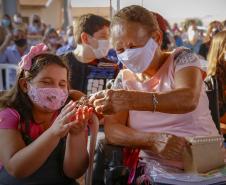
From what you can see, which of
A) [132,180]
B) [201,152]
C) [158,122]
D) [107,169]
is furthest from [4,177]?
[201,152]

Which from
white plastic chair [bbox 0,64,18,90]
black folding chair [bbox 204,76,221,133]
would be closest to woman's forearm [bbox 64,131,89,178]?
black folding chair [bbox 204,76,221,133]

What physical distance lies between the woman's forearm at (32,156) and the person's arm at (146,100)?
0.81ft

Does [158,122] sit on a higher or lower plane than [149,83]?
lower

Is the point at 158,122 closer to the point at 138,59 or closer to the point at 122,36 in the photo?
the point at 138,59

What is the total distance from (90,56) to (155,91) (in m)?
1.98

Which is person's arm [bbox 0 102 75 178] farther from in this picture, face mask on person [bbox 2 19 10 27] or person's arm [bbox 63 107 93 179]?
face mask on person [bbox 2 19 10 27]

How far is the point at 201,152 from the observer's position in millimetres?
1743

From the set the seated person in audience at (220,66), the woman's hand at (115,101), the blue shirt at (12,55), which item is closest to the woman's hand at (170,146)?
the woman's hand at (115,101)

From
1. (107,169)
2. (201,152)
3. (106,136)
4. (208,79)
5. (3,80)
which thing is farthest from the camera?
(3,80)

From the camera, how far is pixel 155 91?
6.39ft

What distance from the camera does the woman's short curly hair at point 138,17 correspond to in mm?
1882

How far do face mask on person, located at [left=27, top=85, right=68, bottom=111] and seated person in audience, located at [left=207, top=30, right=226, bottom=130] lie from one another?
145cm

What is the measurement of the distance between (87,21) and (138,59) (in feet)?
7.05

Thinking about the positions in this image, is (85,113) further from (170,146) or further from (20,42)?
(20,42)
